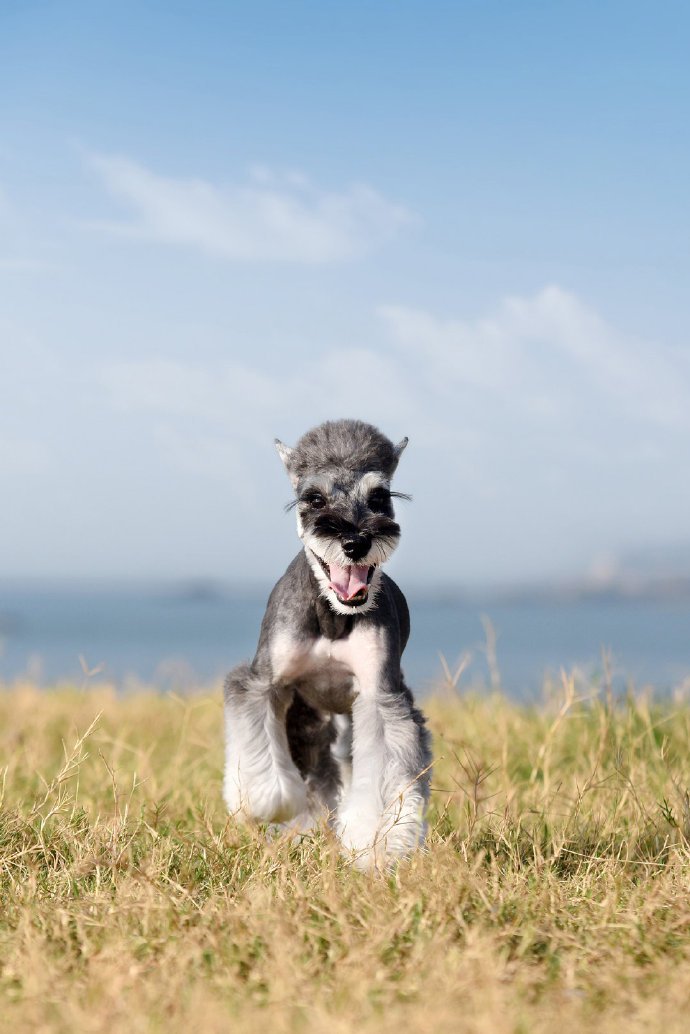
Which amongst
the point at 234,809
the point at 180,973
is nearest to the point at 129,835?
the point at 234,809

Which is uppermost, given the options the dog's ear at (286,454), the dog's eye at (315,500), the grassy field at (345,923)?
the dog's ear at (286,454)

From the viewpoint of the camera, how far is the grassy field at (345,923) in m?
3.69

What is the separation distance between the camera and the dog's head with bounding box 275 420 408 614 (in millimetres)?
5250

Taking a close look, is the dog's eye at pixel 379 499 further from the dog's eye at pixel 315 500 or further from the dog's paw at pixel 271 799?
the dog's paw at pixel 271 799

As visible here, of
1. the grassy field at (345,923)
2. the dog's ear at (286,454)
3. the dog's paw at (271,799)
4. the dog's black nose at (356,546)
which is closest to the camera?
the grassy field at (345,923)

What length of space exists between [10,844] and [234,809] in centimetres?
113

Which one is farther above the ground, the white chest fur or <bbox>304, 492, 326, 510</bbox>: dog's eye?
<bbox>304, 492, 326, 510</bbox>: dog's eye

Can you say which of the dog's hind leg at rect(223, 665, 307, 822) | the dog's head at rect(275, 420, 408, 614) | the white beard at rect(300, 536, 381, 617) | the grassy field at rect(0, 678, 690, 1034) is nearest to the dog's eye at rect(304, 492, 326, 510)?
the dog's head at rect(275, 420, 408, 614)

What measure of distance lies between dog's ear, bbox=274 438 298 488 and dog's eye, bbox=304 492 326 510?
298 millimetres

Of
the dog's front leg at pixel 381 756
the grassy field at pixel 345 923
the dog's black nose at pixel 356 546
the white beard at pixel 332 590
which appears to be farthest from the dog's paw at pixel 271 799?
the dog's black nose at pixel 356 546

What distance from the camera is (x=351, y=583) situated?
209 inches

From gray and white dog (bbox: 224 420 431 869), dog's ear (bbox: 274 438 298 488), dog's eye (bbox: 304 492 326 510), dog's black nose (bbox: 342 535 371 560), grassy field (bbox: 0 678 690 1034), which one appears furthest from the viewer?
dog's ear (bbox: 274 438 298 488)

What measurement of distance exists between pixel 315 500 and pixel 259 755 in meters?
1.38

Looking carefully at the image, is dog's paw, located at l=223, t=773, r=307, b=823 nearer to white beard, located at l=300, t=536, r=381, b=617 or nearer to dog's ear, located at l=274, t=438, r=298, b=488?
white beard, located at l=300, t=536, r=381, b=617
